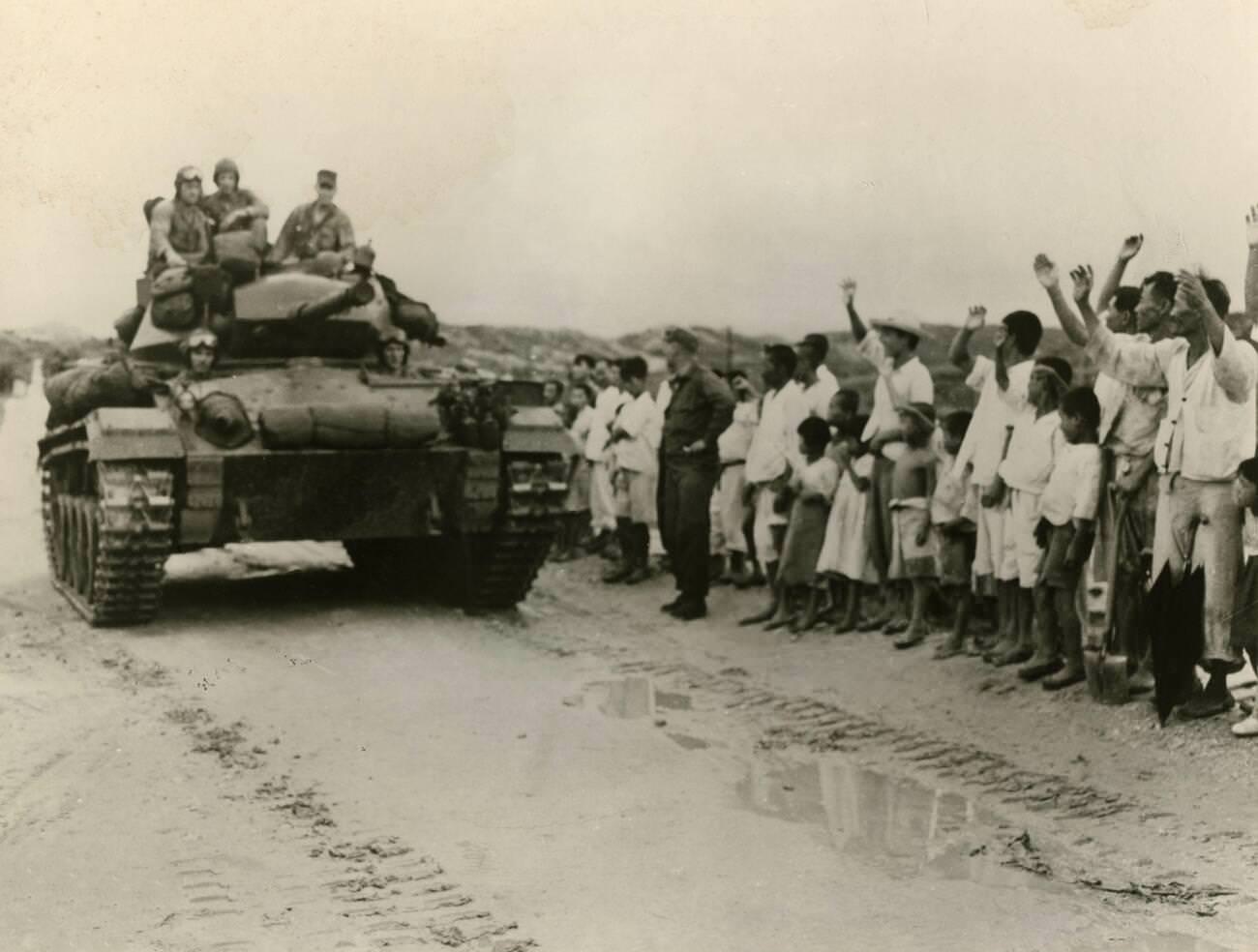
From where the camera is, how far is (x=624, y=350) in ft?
33.8

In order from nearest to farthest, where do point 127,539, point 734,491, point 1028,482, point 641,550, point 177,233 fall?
point 1028,482, point 127,539, point 177,233, point 734,491, point 641,550

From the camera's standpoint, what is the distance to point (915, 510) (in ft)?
26.3

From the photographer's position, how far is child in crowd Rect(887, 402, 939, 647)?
7996mm

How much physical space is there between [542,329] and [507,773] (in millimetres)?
3845

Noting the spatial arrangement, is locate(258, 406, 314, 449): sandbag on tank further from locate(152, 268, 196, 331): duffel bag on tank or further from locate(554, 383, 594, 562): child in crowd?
locate(554, 383, 594, 562): child in crowd

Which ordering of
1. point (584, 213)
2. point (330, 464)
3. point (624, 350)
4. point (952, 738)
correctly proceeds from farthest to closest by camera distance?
point (624, 350)
point (330, 464)
point (584, 213)
point (952, 738)

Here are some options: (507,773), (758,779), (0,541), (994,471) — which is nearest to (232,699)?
(507,773)

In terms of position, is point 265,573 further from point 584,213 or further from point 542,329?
point 584,213

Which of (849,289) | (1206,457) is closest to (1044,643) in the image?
(1206,457)

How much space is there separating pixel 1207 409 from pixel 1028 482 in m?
1.16

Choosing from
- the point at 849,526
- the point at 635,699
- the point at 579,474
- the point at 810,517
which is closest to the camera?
the point at 635,699

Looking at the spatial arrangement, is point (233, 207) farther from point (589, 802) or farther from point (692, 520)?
point (589, 802)

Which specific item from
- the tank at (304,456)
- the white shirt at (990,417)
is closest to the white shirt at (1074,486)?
the white shirt at (990,417)

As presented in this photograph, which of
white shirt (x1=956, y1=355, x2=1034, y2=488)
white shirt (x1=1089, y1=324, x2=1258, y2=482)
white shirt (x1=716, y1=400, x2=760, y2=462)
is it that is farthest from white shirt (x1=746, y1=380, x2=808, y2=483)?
white shirt (x1=1089, y1=324, x2=1258, y2=482)
